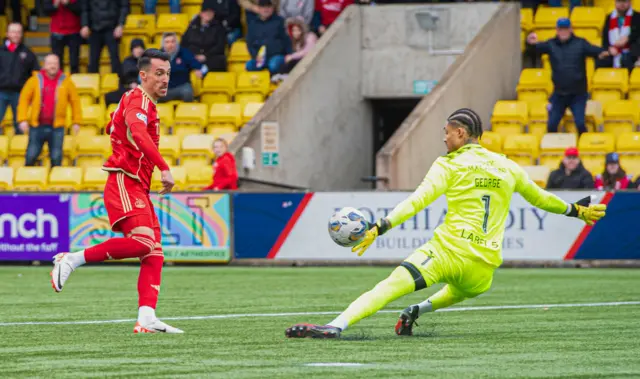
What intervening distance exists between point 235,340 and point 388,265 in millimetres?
11318

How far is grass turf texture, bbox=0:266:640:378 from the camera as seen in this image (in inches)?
307

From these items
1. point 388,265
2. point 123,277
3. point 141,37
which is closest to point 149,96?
point 123,277

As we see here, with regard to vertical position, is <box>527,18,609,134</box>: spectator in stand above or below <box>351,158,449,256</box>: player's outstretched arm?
above

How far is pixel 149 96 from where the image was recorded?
405 inches

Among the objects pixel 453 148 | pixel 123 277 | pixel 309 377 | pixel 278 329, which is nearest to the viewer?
pixel 309 377

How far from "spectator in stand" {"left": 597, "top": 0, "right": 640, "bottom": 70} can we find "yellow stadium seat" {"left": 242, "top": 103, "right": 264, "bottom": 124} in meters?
6.41

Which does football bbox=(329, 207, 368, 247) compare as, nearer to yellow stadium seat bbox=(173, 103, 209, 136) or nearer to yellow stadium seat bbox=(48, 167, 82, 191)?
yellow stadium seat bbox=(48, 167, 82, 191)

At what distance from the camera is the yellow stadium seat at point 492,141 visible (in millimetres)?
23672

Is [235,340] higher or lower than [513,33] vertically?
lower

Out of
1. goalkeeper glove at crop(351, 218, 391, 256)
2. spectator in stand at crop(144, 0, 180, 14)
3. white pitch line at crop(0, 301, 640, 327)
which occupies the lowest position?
white pitch line at crop(0, 301, 640, 327)

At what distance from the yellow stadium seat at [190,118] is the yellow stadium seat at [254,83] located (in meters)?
0.90

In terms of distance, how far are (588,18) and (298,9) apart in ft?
17.9

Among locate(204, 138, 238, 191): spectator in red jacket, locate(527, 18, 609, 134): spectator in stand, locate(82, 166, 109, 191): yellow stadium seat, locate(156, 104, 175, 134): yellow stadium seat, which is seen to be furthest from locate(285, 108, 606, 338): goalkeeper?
locate(156, 104, 175, 134): yellow stadium seat

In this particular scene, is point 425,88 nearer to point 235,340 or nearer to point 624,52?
point 624,52
